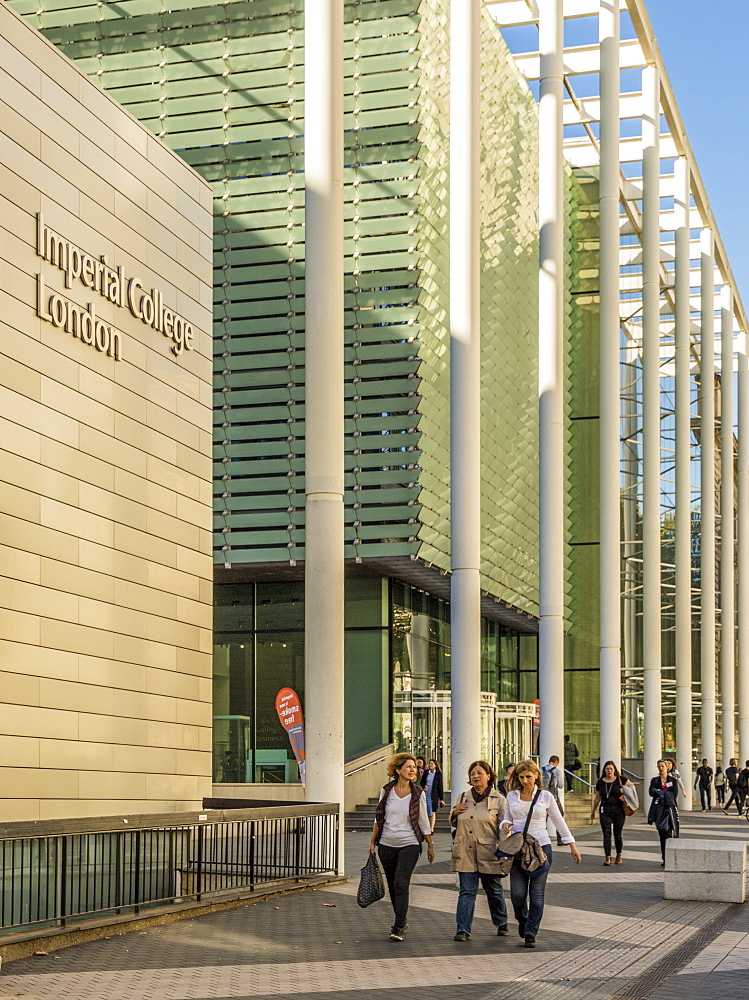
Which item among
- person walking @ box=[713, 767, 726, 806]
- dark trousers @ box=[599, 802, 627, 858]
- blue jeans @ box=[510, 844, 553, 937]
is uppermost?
blue jeans @ box=[510, 844, 553, 937]

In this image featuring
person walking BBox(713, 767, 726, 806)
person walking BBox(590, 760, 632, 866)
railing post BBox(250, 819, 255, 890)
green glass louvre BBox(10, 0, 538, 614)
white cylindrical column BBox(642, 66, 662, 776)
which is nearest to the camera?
railing post BBox(250, 819, 255, 890)

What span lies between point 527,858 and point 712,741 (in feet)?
146

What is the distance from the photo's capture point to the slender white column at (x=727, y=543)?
59594 mm

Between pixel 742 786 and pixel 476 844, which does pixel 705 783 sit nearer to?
pixel 742 786

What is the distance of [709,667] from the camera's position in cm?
5634

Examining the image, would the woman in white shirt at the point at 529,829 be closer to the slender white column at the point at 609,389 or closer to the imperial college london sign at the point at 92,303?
the imperial college london sign at the point at 92,303

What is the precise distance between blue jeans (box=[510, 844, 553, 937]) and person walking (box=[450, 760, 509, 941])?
0.67 ft

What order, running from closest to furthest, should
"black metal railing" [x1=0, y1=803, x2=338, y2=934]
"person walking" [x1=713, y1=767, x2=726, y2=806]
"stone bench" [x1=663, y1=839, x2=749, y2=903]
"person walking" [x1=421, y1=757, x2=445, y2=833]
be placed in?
"black metal railing" [x1=0, y1=803, x2=338, y2=934], "stone bench" [x1=663, y1=839, x2=749, y2=903], "person walking" [x1=421, y1=757, x2=445, y2=833], "person walking" [x1=713, y1=767, x2=726, y2=806]

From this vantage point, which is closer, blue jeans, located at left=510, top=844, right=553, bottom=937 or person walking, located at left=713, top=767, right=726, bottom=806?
blue jeans, located at left=510, top=844, right=553, bottom=937

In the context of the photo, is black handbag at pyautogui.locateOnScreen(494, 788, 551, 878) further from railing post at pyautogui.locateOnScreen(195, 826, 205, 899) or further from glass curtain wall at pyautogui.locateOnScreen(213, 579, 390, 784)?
glass curtain wall at pyautogui.locateOnScreen(213, 579, 390, 784)

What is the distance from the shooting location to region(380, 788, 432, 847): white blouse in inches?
Answer: 509

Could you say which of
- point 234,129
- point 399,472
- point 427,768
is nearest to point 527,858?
point 427,768

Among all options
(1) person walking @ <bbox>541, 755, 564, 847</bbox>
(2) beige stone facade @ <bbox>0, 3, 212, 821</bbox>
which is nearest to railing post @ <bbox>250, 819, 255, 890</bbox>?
(2) beige stone facade @ <bbox>0, 3, 212, 821</bbox>

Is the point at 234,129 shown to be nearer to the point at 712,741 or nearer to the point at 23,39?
the point at 23,39
